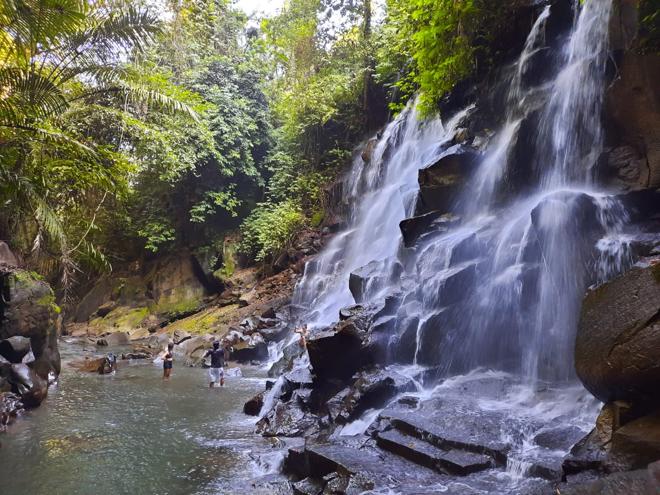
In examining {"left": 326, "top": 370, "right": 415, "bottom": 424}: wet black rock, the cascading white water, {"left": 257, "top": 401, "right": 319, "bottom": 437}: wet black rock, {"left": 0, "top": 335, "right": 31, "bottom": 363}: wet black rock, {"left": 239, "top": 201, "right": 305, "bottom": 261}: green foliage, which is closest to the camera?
{"left": 326, "top": 370, "right": 415, "bottom": 424}: wet black rock

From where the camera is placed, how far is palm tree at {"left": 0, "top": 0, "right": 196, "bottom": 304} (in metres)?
7.77

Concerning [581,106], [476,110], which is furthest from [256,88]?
[581,106]

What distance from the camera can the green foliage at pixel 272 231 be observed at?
20.6m

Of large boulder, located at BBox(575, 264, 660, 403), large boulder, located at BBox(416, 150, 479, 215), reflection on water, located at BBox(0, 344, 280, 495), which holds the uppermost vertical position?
large boulder, located at BBox(416, 150, 479, 215)

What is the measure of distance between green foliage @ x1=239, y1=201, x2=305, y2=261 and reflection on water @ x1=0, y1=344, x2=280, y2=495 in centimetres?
994

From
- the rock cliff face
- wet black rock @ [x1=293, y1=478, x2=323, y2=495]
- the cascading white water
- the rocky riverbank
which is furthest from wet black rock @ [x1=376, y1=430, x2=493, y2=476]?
the cascading white water

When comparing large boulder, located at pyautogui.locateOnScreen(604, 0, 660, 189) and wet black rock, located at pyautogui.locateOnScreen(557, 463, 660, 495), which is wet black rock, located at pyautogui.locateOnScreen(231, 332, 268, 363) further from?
wet black rock, located at pyautogui.locateOnScreen(557, 463, 660, 495)

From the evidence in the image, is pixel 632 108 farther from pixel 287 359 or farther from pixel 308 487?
pixel 287 359

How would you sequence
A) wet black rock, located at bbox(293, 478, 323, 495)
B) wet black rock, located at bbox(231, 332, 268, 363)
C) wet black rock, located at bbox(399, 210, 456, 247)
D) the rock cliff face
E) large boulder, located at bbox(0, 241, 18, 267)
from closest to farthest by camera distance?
wet black rock, located at bbox(293, 478, 323, 495) → the rock cliff face → large boulder, located at bbox(0, 241, 18, 267) → wet black rock, located at bbox(399, 210, 456, 247) → wet black rock, located at bbox(231, 332, 268, 363)

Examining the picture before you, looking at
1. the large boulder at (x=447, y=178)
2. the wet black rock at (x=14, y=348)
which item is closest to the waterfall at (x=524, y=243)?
the large boulder at (x=447, y=178)

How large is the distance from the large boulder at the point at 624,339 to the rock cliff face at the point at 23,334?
29.0 feet

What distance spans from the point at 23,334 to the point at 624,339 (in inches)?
409

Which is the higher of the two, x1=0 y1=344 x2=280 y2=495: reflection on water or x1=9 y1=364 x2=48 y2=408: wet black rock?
x1=9 y1=364 x2=48 y2=408: wet black rock

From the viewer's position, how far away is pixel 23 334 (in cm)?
962
